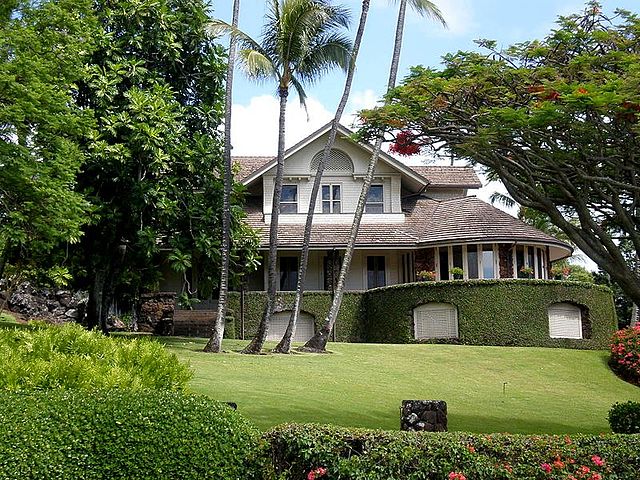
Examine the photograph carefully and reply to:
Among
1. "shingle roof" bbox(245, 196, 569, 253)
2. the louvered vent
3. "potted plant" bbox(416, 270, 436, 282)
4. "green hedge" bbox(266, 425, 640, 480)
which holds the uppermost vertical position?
"shingle roof" bbox(245, 196, 569, 253)

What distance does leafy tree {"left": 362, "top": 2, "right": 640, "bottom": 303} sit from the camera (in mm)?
10938

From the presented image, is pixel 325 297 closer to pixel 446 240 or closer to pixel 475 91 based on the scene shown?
pixel 446 240

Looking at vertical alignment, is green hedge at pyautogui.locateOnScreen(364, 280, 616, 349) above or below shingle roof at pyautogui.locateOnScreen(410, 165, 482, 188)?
below

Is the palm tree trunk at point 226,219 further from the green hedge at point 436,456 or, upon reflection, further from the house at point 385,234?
the green hedge at point 436,456

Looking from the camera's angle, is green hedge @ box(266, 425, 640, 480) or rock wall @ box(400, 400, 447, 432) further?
rock wall @ box(400, 400, 447, 432)

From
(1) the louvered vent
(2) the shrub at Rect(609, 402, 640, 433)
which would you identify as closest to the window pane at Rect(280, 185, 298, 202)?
(1) the louvered vent

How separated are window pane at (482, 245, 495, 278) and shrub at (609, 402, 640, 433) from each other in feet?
59.1

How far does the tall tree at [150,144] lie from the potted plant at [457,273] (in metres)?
9.84

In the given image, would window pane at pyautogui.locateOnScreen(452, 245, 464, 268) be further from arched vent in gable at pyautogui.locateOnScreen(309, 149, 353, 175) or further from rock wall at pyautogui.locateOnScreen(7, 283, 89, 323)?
rock wall at pyautogui.locateOnScreen(7, 283, 89, 323)

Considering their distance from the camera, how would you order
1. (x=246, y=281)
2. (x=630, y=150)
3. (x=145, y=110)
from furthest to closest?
1. (x=246, y=281)
2. (x=145, y=110)
3. (x=630, y=150)

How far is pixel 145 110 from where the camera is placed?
75.1 feet

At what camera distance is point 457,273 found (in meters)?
30.9

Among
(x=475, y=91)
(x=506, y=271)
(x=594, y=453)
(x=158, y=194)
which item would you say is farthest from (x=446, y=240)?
(x=594, y=453)

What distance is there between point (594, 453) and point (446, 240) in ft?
73.9
